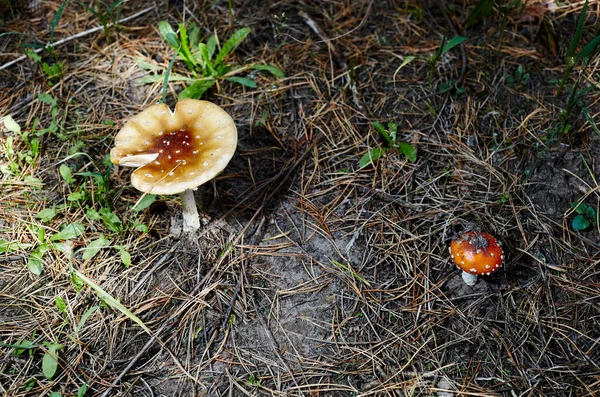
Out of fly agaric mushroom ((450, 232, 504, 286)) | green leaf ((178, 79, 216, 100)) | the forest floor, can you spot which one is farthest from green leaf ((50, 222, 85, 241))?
fly agaric mushroom ((450, 232, 504, 286))

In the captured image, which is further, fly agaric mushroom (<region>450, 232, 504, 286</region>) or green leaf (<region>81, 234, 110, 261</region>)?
green leaf (<region>81, 234, 110, 261</region>)

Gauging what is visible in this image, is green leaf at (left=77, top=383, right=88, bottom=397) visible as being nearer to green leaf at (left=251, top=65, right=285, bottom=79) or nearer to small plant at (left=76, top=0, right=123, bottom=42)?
green leaf at (left=251, top=65, right=285, bottom=79)

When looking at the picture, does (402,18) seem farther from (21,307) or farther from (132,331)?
(21,307)

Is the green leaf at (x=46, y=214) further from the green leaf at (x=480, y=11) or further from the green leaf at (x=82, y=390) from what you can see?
the green leaf at (x=480, y=11)

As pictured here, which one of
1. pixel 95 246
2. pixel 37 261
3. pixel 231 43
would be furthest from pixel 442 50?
pixel 37 261

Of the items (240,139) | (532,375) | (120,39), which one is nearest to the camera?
(532,375)

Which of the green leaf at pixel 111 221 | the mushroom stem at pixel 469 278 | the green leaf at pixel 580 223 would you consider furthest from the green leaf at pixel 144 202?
the green leaf at pixel 580 223

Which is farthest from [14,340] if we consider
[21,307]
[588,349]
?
[588,349]
